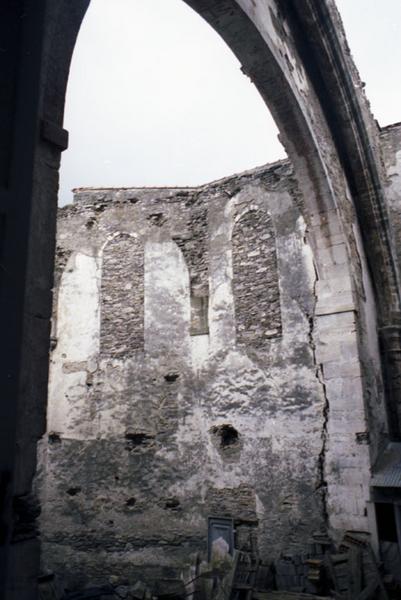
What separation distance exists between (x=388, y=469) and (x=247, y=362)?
279cm

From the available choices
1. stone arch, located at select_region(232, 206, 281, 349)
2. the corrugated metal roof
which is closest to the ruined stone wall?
stone arch, located at select_region(232, 206, 281, 349)

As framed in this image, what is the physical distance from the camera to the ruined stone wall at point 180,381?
25.5 ft

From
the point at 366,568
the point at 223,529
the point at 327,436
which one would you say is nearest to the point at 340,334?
the point at 327,436

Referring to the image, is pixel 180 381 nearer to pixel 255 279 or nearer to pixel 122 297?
pixel 122 297

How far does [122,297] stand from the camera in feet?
32.0

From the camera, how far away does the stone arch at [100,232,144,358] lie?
31.2 ft

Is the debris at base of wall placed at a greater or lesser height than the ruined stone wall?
lesser

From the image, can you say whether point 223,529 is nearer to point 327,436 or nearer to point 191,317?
point 327,436

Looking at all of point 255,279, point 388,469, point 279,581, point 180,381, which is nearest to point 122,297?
point 180,381

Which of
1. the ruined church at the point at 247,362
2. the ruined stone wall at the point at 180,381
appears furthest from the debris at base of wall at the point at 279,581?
the ruined stone wall at the point at 180,381

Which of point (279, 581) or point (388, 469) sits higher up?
point (388, 469)

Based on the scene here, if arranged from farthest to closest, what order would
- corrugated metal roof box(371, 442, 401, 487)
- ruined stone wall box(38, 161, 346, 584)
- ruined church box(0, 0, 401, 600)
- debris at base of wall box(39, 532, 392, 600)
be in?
ruined stone wall box(38, 161, 346, 584)
ruined church box(0, 0, 401, 600)
corrugated metal roof box(371, 442, 401, 487)
debris at base of wall box(39, 532, 392, 600)

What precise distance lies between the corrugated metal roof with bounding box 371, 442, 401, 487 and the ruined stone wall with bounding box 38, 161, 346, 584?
0.93m

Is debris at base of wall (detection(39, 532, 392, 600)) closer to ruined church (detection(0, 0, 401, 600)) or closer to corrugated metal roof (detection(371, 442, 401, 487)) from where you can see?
ruined church (detection(0, 0, 401, 600))
